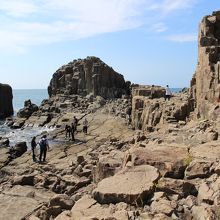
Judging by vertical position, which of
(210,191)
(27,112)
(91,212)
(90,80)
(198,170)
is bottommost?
(27,112)

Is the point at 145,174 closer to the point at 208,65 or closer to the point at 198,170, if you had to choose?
the point at 198,170

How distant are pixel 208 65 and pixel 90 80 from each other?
176 ft

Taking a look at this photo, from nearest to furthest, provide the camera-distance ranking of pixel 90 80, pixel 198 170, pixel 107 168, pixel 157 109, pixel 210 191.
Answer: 1. pixel 210 191
2. pixel 198 170
3. pixel 107 168
4. pixel 157 109
5. pixel 90 80

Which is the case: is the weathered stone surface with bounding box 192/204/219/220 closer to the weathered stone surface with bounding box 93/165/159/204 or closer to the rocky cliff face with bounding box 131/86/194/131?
the weathered stone surface with bounding box 93/165/159/204

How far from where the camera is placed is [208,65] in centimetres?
2178

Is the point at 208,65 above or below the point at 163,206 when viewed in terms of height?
Answer: above

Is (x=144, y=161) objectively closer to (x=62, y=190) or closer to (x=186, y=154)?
(x=186, y=154)

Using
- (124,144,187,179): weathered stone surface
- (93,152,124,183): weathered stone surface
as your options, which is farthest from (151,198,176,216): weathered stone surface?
(93,152,124,183): weathered stone surface

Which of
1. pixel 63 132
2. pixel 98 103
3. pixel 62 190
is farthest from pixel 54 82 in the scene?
pixel 62 190

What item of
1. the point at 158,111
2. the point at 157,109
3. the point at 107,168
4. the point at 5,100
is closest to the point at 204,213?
the point at 107,168

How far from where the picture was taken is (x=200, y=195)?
27.7ft

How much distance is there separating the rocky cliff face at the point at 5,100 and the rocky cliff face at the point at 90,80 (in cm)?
1360

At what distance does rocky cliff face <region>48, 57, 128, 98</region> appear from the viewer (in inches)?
2899

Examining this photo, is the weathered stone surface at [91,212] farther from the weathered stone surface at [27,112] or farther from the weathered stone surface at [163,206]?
the weathered stone surface at [27,112]
